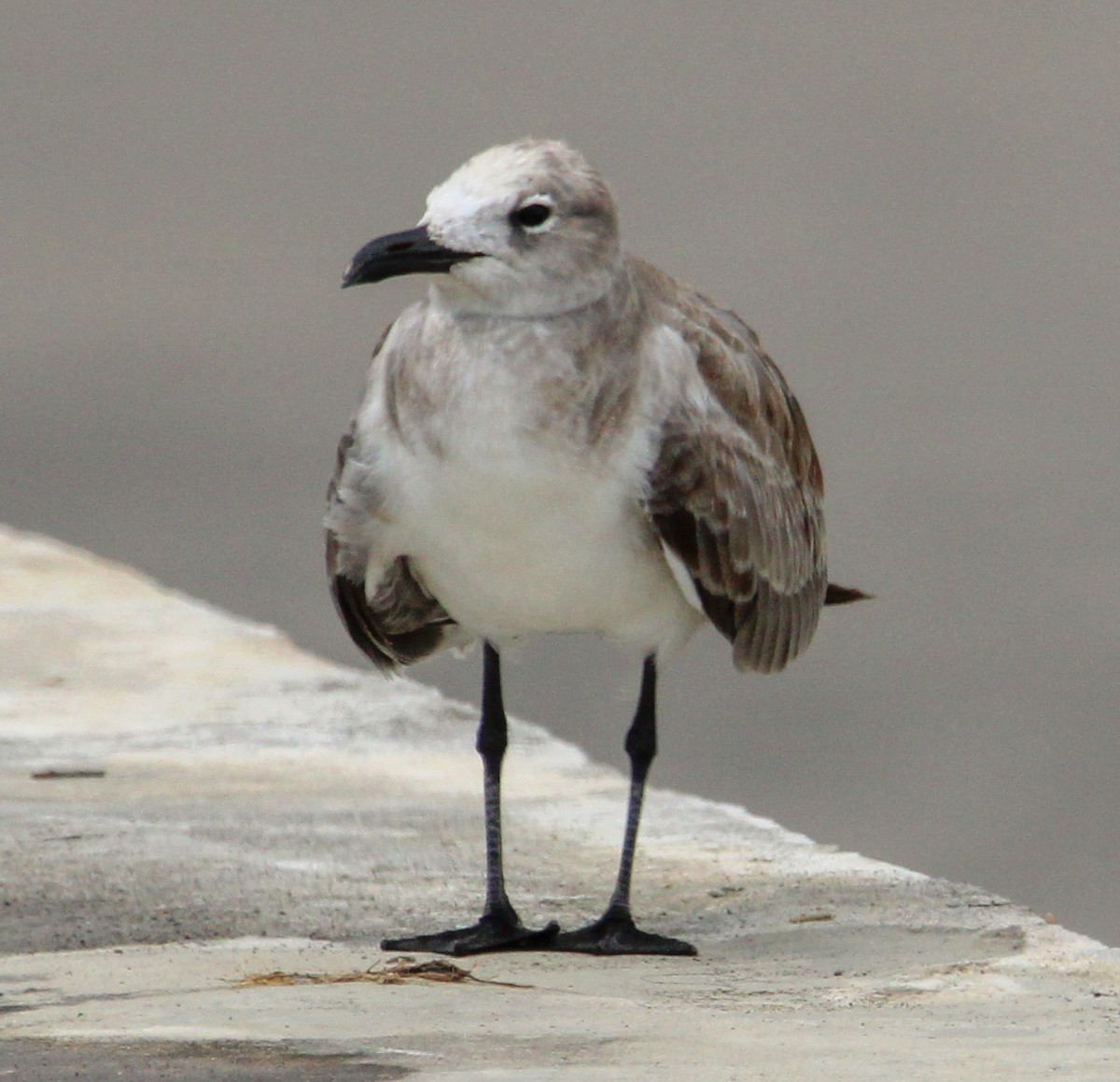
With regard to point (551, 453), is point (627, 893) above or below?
below

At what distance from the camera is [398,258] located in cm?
555

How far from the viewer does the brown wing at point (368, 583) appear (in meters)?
6.10

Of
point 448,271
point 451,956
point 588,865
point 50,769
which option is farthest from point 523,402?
point 50,769

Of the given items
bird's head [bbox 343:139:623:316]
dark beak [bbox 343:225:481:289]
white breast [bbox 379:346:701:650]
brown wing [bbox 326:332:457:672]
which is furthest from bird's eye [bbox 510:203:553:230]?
brown wing [bbox 326:332:457:672]

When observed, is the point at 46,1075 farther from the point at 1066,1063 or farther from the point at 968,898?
the point at 968,898

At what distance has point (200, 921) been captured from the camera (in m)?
6.03

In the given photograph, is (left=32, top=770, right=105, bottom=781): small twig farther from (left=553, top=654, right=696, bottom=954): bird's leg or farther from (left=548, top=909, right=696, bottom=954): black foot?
(left=548, top=909, right=696, bottom=954): black foot

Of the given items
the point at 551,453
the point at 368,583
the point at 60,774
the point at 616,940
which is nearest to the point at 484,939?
the point at 616,940

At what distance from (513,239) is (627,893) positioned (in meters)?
1.67

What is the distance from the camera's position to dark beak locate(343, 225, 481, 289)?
5547 mm

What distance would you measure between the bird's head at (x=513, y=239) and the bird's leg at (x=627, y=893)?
115 centimetres

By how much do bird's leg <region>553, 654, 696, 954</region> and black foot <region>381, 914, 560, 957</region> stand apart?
5 centimetres

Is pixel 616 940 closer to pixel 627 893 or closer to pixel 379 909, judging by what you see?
pixel 627 893

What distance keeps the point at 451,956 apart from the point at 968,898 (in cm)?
147
